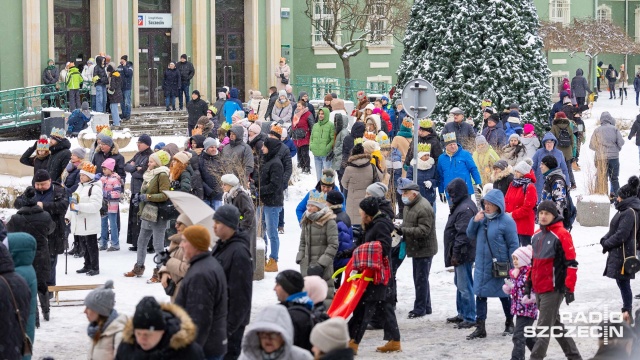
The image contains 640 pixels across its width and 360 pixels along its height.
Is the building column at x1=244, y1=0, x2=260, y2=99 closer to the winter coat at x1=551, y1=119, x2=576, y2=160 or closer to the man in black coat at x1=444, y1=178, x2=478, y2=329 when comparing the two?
the winter coat at x1=551, y1=119, x2=576, y2=160

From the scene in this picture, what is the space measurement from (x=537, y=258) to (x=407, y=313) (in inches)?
134

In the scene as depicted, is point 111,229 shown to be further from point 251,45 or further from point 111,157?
point 251,45

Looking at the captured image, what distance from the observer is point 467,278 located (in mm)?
14281

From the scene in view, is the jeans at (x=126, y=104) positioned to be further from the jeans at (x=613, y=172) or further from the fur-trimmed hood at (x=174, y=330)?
the fur-trimmed hood at (x=174, y=330)

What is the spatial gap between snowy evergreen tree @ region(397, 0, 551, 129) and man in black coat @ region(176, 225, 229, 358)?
16387 millimetres

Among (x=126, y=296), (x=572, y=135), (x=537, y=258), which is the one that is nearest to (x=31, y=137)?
(x=572, y=135)

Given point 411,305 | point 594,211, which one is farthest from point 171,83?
point 411,305

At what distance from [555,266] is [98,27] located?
26.6 meters

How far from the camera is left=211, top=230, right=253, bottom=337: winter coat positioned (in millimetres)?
10516

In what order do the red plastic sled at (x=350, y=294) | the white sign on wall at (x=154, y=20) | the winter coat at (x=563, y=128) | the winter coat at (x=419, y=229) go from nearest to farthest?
the red plastic sled at (x=350, y=294) → the winter coat at (x=419, y=229) → the winter coat at (x=563, y=128) → the white sign on wall at (x=154, y=20)

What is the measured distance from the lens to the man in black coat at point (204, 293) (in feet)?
31.7

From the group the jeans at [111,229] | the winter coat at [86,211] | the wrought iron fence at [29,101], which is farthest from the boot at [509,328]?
the wrought iron fence at [29,101]

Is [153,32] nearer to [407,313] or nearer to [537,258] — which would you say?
[407,313]

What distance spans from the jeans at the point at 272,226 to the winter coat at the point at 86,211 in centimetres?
234
